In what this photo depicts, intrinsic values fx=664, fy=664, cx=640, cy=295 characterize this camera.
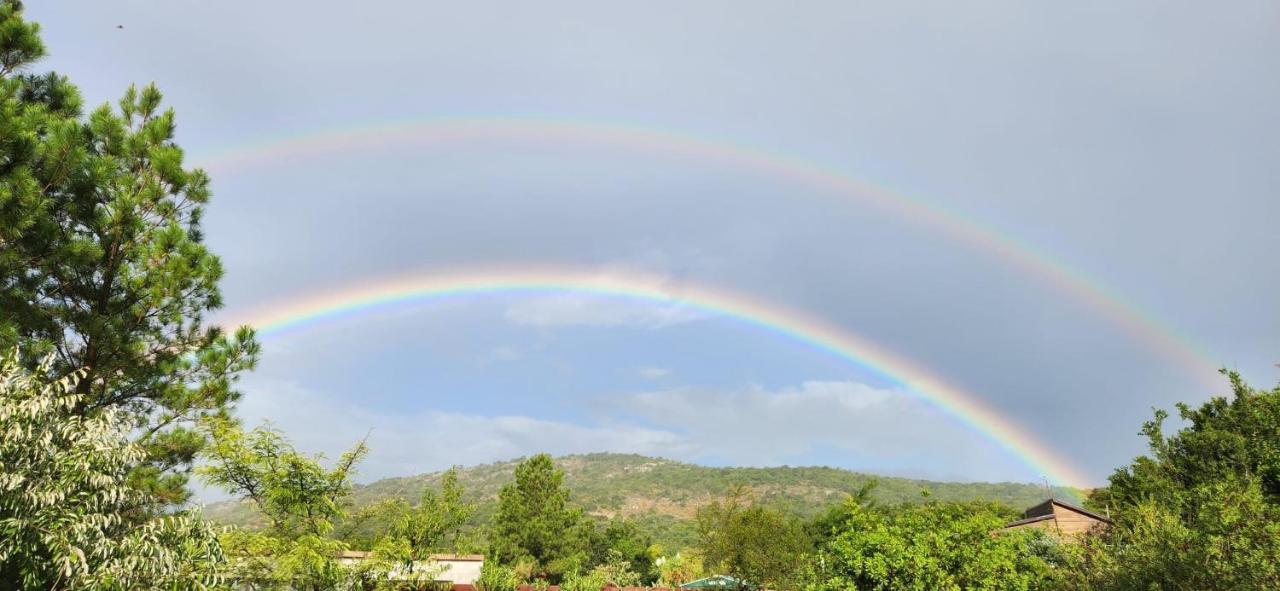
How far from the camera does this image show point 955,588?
11.9 metres

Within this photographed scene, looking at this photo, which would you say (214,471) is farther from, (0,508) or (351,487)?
(0,508)

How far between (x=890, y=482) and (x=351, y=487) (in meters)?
155

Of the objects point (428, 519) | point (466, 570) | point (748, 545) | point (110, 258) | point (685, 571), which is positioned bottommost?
point (685, 571)

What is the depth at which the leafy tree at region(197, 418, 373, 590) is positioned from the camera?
462 inches

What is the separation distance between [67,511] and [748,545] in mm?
38651

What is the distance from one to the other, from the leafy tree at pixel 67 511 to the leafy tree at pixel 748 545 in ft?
113

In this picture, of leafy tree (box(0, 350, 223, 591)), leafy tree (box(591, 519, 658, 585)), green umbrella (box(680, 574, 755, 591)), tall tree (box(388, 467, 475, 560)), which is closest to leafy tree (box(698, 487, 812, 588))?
green umbrella (box(680, 574, 755, 591))

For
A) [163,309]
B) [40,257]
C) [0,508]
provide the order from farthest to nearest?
1. [163,309]
2. [40,257]
3. [0,508]

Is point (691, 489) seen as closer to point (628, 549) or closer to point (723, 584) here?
point (628, 549)

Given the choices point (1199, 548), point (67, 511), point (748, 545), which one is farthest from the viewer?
point (748, 545)

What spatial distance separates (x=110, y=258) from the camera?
13.3m

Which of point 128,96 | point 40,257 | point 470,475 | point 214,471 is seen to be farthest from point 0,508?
point 470,475

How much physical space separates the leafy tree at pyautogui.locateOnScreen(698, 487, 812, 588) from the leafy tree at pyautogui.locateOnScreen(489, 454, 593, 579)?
990cm

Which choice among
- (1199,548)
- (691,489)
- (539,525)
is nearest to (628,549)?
(539,525)
